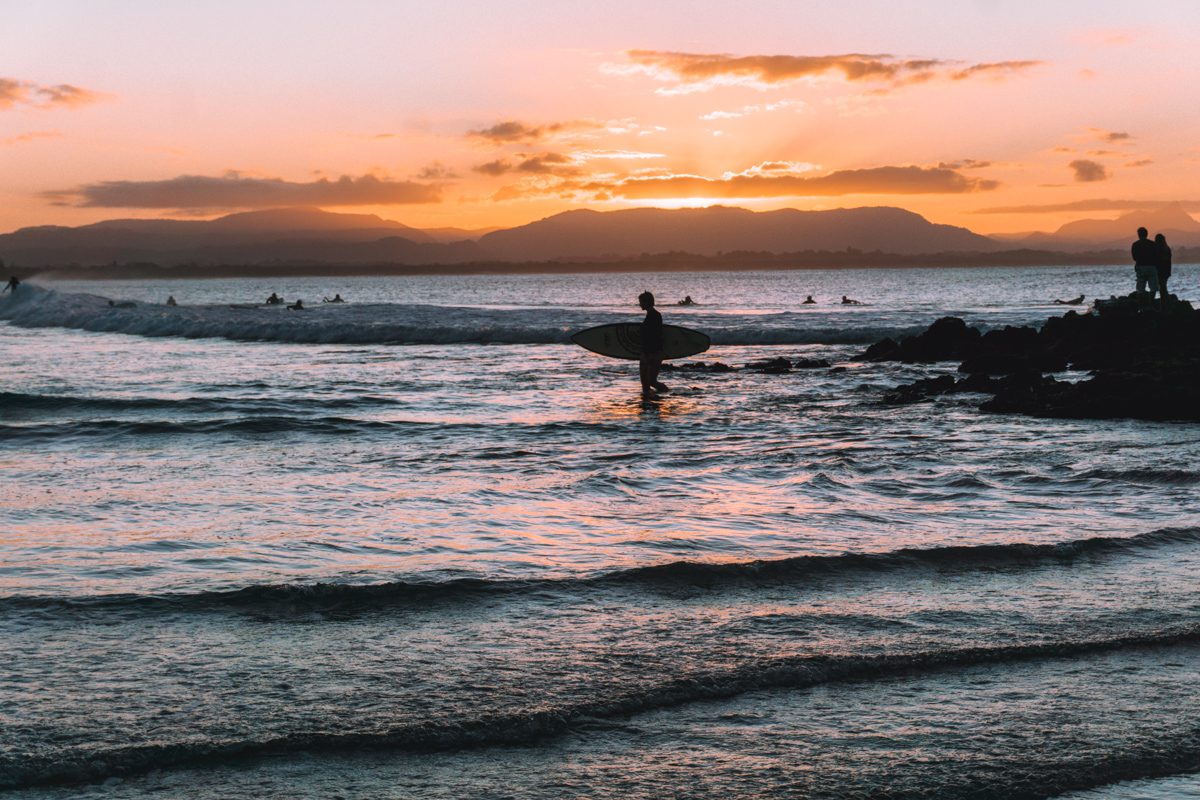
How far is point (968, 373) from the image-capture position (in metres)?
24.9

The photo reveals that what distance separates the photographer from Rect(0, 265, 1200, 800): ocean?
4.81m

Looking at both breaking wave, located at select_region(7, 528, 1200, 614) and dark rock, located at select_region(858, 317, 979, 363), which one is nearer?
breaking wave, located at select_region(7, 528, 1200, 614)

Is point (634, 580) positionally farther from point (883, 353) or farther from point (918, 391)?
point (883, 353)

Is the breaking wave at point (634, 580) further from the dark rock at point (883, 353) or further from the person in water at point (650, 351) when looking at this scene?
the dark rock at point (883, 353)

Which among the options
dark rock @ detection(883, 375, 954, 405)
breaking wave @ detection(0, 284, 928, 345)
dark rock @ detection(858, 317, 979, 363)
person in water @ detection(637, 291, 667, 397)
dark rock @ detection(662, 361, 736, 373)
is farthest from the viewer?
breaking wave @ detection(0, 284, 928, 345)

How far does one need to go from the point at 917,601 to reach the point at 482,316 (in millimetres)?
47972

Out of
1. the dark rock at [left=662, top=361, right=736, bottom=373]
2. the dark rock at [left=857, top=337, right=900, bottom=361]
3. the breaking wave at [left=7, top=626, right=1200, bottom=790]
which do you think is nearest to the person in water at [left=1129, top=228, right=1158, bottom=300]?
the dark rock at [left=857, top=337, right=900, bottom=361]

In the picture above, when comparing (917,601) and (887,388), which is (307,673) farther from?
(887,388)

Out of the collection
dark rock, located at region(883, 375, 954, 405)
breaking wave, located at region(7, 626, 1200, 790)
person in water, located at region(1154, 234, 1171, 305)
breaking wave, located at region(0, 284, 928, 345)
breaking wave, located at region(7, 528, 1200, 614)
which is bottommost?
breaking wave, located at region(7, 626, 1200, 790)

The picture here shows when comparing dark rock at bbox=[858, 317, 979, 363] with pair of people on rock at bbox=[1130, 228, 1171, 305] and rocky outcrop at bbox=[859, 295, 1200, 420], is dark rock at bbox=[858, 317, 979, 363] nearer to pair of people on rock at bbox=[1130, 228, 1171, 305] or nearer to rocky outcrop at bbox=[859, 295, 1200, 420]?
rocky outcrop at bbox=[859, 295, 1200, 420]

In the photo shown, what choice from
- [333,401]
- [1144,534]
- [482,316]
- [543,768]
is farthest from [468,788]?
[482,316]

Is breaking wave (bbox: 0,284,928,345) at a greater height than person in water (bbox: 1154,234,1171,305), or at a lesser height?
lesser

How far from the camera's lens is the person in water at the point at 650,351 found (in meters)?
20.5

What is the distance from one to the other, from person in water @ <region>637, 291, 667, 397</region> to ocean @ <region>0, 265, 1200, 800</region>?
451 cm
